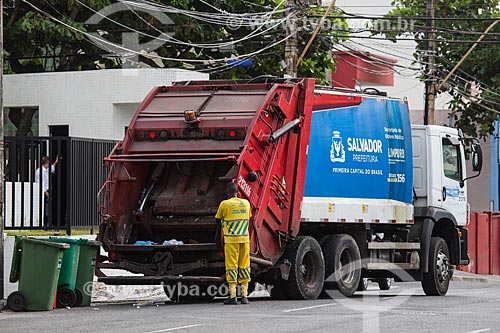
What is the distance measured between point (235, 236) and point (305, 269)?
222 centimetres

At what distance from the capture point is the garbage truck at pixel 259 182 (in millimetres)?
16672

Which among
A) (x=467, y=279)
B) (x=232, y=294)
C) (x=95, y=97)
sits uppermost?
(x=95, y=97)

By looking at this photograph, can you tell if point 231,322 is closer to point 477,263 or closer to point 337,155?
point 337,155

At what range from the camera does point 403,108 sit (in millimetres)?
20141

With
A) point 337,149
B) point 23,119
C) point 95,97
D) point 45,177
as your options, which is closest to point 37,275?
point 45,177

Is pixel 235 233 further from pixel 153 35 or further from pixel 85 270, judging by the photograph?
pixel 153 35

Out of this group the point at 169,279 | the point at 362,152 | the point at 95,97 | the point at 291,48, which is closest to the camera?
the point at 169,279

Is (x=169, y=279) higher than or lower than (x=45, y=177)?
lower

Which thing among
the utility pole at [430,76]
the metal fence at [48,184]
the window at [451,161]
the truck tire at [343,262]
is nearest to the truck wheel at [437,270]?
the window at [451,161]

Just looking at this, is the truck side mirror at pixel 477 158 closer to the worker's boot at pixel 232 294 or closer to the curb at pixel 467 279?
the worker's boot at pixel 232 294

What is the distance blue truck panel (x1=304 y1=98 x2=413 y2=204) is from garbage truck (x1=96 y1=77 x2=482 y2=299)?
0.02 metres

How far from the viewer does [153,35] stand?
32.9 meters

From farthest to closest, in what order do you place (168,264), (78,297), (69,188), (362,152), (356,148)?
(69,188) → (362,152) → (356,148) → (78,297) → (168,264)

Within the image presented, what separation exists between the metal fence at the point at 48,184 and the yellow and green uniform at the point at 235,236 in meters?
5.10
